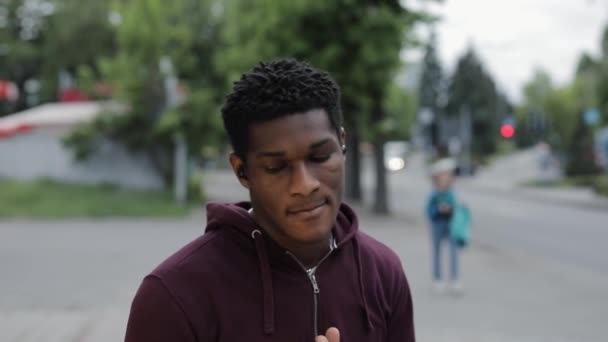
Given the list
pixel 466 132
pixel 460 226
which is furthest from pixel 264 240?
pixel 466 132

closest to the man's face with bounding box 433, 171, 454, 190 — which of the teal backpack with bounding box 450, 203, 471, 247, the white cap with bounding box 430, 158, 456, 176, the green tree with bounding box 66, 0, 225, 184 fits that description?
the white cap with bounding box 430, 158, 456, 176

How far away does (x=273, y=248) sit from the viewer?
166 centimetres

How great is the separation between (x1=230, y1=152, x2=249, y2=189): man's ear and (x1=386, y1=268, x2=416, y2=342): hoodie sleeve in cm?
51

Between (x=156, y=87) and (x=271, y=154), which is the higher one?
(x=156, y=87)

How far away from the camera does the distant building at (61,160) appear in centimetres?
2267

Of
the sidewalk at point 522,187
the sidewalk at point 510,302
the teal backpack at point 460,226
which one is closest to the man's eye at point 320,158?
the sidewalk at point 510,302

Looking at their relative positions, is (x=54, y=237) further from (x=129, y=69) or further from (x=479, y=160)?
(x=479, y=160)

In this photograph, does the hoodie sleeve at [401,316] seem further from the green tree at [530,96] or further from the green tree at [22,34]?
the green tree at [530,96]

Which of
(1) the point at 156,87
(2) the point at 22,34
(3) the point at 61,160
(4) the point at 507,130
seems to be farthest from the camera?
(2) the point at 22,34

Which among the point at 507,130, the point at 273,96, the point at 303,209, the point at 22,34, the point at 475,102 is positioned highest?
the point at 22,34

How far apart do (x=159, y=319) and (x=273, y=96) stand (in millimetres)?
548

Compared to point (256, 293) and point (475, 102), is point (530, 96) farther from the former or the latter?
point (256, 293)

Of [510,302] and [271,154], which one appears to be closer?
[271,154]

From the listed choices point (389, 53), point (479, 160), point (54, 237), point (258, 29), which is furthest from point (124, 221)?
point (479, 160)
